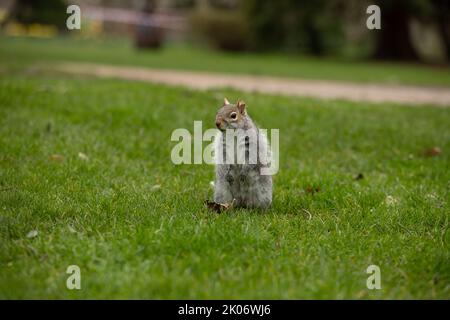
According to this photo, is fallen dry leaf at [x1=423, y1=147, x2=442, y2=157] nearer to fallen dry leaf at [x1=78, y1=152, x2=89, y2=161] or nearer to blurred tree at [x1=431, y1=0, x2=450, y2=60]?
fallen dry leaf at [x1=78, y1=152, x2=89, y2=161]

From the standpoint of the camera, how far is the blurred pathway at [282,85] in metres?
11.1

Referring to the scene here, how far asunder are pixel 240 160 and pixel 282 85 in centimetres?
827

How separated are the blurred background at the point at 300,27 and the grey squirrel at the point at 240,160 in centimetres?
1554

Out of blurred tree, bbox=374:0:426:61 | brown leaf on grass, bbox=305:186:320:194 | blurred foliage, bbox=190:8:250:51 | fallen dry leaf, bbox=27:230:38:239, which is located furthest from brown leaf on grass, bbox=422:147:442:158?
blurred foliage, bbox=190:8:250:51

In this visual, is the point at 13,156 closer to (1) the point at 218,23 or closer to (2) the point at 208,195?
(2) the point at 208,195

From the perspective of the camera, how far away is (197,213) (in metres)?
4.33

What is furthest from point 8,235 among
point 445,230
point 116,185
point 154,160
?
point 445,230

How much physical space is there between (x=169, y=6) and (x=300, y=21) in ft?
57.8

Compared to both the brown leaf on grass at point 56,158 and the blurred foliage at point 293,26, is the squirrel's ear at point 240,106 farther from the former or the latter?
the blurred foliage at point 293,26

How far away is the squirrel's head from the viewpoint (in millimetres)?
4168

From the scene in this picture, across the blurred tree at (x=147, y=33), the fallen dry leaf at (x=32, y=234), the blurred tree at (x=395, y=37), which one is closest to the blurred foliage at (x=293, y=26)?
the blurred tree at (x=395, y=37)

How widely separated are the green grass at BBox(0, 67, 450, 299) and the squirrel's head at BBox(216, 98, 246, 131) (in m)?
0.64

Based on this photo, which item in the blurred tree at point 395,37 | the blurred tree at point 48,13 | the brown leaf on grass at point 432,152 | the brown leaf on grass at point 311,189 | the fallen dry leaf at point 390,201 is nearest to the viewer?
the fallen dry leaf at point 390,201
